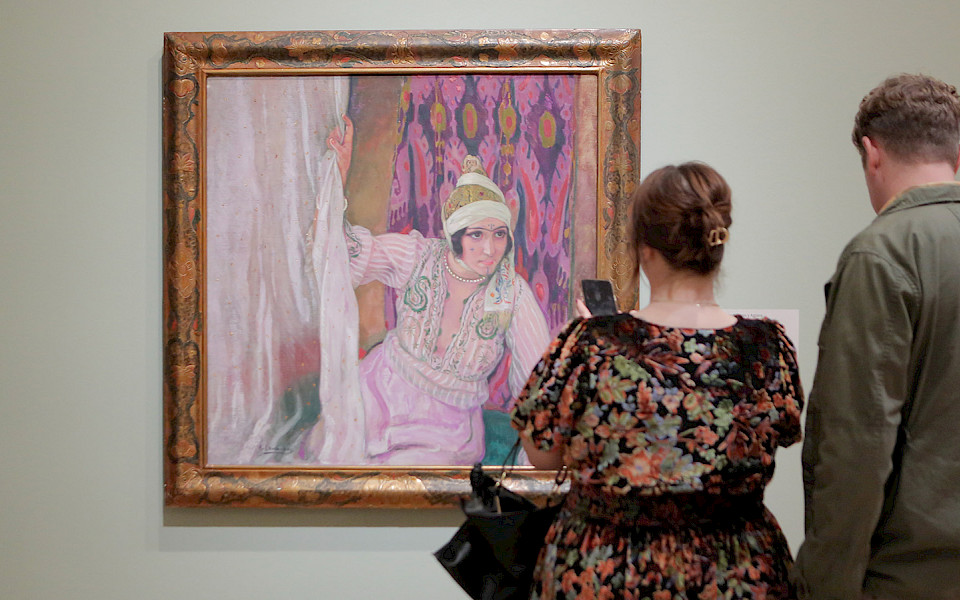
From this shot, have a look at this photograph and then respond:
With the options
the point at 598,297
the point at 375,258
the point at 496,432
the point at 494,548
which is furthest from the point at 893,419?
the point at 375,258

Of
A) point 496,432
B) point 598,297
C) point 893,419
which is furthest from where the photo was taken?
point 496,432

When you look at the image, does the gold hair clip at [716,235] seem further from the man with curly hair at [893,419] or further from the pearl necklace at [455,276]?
the pearl necklace at [455,276]

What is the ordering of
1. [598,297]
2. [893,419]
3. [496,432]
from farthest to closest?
[496,432]
[598,297]
[893,419]

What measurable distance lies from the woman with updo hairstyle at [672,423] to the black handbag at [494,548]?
0.10m

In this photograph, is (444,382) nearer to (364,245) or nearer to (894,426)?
(364,245)

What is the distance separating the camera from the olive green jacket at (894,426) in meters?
Result: 1.16

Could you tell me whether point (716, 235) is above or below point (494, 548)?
above

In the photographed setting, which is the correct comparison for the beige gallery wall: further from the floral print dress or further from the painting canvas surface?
the floral print dress

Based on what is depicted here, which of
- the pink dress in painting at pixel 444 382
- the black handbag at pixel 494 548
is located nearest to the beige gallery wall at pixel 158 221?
the pink dress in painting at pixel 444 382

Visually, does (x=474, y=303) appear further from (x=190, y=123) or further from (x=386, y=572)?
(x=190, y=123)

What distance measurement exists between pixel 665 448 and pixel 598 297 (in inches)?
11.6

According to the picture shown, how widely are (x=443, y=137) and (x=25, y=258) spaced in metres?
1.20

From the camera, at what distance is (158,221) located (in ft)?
7.03

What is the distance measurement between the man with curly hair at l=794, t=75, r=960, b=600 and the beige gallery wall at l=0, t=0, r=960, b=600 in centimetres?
93
